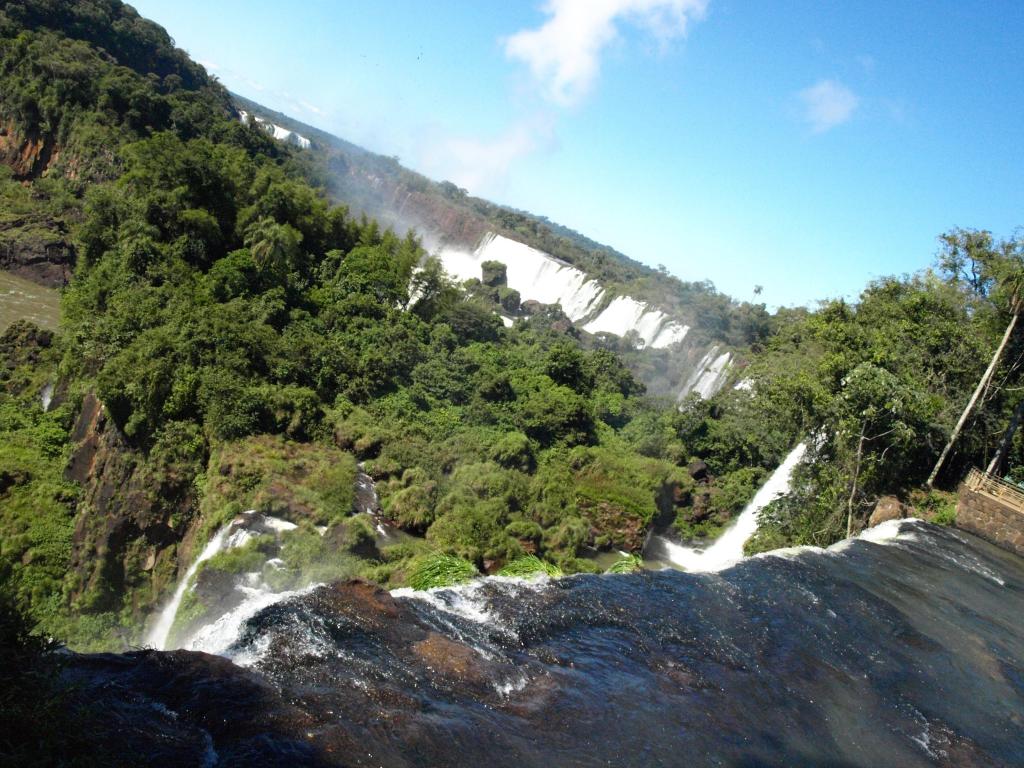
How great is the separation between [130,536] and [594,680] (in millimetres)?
13043

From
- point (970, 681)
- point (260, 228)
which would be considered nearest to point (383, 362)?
point (260, 228)

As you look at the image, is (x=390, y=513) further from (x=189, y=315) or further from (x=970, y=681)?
(x=970, y=681)

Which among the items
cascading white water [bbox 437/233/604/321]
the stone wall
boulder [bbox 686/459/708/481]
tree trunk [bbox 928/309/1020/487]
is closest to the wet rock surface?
the stone wall

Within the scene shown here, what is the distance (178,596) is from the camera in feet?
43.2

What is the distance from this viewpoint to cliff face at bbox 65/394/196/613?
14586 millimetres

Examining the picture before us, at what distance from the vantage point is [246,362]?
18031mm

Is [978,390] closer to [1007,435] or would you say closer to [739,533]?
[1007,435]

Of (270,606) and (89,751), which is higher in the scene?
(89,751)

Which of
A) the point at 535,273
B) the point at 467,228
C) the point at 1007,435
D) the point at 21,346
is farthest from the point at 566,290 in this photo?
the point at 1007,435

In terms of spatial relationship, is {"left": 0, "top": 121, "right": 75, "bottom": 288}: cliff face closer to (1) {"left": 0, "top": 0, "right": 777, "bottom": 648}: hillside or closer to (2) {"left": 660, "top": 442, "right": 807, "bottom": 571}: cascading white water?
(1) {"left": 0, "top": 0, "right": 777, "bottom": 648}: hillside

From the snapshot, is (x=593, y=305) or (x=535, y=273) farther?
(x=535, y=273)

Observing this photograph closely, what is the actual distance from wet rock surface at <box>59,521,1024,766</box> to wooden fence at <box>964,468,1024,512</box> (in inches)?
208

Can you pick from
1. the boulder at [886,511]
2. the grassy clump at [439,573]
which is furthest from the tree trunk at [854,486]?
the grassy clump at [439,573]

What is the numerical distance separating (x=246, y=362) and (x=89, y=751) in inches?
613
